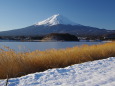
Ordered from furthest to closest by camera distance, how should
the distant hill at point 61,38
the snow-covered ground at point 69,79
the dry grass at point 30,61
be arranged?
1. the distant hill at point 61,38
2. the dry grass at point 30,61
3. the snow-covered ground at point 69,79

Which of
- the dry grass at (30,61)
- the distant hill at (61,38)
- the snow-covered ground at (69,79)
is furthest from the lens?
the distant hill at (61,38)

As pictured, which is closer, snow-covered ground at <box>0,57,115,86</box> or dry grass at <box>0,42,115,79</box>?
snow-covered ground at <box>0,57,115,86</box>

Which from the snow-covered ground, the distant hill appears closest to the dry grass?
the snow-covered ground

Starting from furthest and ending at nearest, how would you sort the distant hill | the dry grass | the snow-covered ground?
the distant hill
the dry grass
the snow-covered ground

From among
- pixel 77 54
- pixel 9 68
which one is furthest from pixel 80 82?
pixel 77 54

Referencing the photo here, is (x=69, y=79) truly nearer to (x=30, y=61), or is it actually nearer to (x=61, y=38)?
(x=30, y=61)

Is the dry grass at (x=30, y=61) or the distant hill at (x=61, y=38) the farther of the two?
the distant hill at (x=61, y=38)

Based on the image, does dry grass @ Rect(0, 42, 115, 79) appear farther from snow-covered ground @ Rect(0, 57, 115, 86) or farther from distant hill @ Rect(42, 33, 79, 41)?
distant hill @ Rect(42, 33, 79, 41)

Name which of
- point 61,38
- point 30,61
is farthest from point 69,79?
point 61,38

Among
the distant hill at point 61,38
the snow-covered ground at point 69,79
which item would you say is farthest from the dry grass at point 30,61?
the distant hill at point 61,38

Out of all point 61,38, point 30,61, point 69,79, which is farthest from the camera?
point 61,38

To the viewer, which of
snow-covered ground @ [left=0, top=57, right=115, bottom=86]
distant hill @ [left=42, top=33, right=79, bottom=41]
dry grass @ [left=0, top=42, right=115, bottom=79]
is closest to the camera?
snow-covered ground @ [left=0, top=57, right=115, bottom=86]

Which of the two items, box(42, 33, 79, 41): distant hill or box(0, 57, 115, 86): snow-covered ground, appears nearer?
box(0, 57, 115, 86): snow-covered ground

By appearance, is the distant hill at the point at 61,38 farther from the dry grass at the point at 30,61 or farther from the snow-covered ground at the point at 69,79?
the snow-covered ground at the point at 69,79
